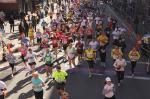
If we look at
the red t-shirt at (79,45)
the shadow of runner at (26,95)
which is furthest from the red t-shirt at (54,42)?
the shadow of runner at (26,95)

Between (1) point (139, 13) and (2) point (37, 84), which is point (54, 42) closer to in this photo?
(2) point (37, 84)

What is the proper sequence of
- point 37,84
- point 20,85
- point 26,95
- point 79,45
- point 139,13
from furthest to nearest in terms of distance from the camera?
point 139,13
point 79,45
point 20,85
point 26,95
point 37,84

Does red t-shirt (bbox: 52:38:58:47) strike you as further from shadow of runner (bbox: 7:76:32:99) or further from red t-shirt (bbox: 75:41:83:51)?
shadow of runner (bbox: 7:76:32:99)

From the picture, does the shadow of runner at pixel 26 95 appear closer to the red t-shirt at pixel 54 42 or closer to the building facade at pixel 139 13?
the red t-shirt at pixel 54 42

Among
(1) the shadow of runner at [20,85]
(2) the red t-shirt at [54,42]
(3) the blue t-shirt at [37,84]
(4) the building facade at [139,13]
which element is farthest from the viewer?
(4) the building facade at [139,13]

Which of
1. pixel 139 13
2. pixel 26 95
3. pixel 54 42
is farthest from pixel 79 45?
pixel 139 13

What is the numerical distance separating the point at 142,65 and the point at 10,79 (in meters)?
8.48

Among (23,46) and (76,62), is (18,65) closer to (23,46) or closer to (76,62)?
(23,46)

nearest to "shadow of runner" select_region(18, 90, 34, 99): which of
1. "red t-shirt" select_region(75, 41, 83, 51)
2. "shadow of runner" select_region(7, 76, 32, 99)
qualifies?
"shadow of runner" select_region(7, 76, 32, 99)

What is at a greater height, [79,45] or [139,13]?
[139,13]

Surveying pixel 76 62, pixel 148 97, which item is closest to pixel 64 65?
pixel 76 62

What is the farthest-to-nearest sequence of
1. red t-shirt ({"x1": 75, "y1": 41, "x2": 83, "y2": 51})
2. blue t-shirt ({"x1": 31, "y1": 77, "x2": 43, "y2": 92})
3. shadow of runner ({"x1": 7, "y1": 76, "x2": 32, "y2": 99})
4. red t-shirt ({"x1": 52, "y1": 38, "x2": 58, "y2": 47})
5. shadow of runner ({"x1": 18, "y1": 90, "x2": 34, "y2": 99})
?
red t-shirt ({"x1": 52, "y1": 38, "x2": 58, "y2": 47}), red t-shirt ({"x1": 75, "y1": 41, "x2": 83, "y2": 51}), shadow of runner ({"x1": 7, "y1": 76, "x2": 32, "y2": 99}), shadow of runner ({"x1": 18, "y1": 90, "x2": 34, "y2": 99}), blue t-shirt ({"x1": 31, "y1": 77, "x2": 43, "y2": 92})

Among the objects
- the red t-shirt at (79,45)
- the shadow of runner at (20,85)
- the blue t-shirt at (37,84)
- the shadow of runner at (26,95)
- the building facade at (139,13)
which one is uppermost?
the building facade at (139,13)

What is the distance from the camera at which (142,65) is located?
24.6 m
